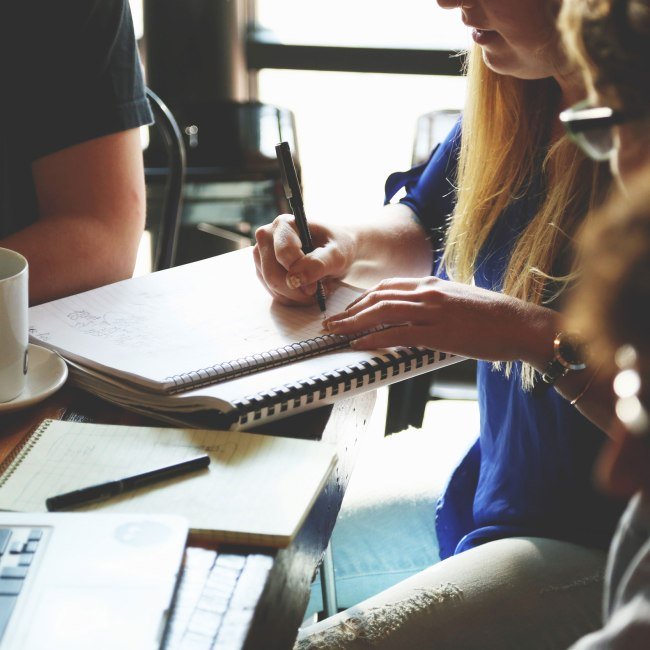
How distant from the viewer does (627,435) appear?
1.30 feet

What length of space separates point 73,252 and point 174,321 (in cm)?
24

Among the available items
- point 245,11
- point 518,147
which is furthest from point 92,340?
point 245,11

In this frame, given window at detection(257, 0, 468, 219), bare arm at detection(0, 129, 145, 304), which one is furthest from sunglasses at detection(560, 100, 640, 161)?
window at detection(257, 0, 468, 219)

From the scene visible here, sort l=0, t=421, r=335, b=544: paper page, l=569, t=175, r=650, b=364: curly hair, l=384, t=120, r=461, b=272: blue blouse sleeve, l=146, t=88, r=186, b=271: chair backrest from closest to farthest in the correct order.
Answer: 1. l=569, t=175, r=650, b=364: curly hair
2. l=0, t=421, r=335, b=544: paper page
3. l=384, t=120, r=461, b=272: blue blouse sleeve
4. l=146, t=88, r=186, b=271: chair backrest

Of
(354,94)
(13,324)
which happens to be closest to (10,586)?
(13,324)

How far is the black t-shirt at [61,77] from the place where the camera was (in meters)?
1.17

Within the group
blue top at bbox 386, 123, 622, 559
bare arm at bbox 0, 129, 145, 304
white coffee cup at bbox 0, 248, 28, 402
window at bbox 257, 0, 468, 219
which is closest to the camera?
white coffee cup at bbox 0, 248, 28, 402

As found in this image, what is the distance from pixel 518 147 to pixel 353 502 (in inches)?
20.4

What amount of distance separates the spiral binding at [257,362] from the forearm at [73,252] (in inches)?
12.6

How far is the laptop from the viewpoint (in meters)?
0.52

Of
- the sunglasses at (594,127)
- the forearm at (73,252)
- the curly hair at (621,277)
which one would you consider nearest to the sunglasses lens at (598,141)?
the sunglasses at (594,127)

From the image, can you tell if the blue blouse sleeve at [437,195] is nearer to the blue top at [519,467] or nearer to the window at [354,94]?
the blue top at [519,467]

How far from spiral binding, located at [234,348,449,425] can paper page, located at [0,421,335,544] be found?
32 millimetres

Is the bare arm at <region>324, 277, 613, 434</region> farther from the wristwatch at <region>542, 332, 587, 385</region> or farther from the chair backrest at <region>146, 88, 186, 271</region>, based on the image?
the chair backrest at <region>146, 88, 186, 271</region>
